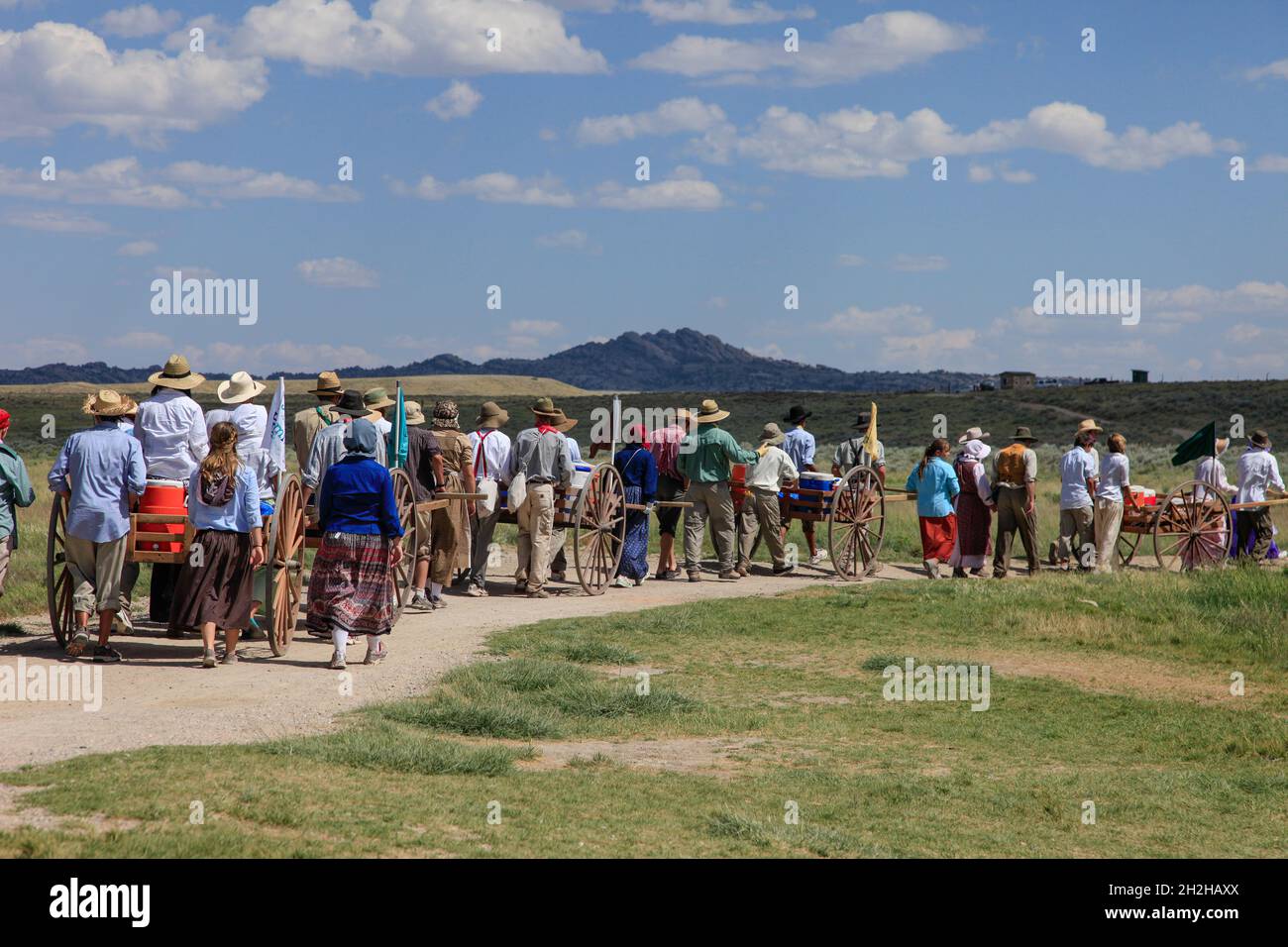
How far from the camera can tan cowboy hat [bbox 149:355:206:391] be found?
444 inches

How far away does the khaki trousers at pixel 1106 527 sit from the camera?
18.0 m

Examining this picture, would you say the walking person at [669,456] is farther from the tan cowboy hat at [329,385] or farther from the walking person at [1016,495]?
the tan cowboy hat at [329,385]

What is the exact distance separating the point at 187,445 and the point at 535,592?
494 centimetres

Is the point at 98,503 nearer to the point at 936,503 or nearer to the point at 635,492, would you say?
the point at 635,492

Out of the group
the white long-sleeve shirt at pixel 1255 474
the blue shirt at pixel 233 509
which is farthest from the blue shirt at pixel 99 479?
the white long-sleeve shirt at pixel 1255 474

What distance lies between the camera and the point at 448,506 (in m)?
14.2

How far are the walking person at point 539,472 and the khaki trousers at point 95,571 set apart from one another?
16.0ft

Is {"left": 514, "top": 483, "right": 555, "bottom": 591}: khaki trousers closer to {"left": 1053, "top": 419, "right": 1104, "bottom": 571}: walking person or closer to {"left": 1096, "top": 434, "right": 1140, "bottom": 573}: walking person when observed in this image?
{"left": 1053, "top": 419, "right": 1104, "bottom": 571}: walking person

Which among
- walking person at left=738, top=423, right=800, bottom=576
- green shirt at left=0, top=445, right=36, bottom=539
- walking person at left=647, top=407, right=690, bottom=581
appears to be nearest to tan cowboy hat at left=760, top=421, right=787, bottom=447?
walking person at left=738, top=423, right=800, bottom=576

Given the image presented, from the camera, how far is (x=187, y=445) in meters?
11.2

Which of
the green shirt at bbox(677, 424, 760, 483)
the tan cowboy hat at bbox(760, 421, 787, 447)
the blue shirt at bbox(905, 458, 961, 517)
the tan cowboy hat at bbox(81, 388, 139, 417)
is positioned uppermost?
the tan cowboy hat at bbox(81, 388, 139, 417)

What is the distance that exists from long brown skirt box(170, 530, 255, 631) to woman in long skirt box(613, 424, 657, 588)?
5.93 m
